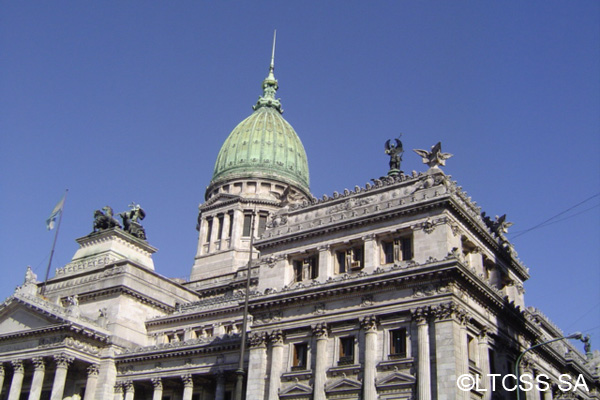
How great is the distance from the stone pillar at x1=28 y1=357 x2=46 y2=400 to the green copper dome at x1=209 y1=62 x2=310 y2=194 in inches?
1488

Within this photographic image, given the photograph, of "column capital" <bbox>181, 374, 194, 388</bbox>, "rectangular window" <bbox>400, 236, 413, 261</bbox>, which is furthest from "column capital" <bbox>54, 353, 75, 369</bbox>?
"rectangular window" <bbox>400, 236, 413, 261</bbox>

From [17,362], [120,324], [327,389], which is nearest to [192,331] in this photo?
[120,324]

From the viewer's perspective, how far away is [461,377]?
135 ft

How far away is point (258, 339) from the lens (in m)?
50.1

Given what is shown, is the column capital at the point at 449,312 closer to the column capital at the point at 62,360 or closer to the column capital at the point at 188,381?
the column capital at the point at 188,381

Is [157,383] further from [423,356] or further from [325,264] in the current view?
[423,356]

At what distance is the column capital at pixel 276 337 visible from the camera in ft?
161

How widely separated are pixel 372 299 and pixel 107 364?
30.3 metres

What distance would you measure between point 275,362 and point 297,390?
281cm

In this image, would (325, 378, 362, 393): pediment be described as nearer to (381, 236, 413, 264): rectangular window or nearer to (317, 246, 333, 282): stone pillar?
(317, 246, 333, 282): stone pillar

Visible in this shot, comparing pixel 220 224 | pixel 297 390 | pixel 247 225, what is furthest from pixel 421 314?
pixel 220 224

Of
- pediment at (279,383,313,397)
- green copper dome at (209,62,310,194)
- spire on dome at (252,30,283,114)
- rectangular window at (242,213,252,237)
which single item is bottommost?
pediment at (279,383,313,397)

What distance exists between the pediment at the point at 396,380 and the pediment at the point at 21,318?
33.5 metres

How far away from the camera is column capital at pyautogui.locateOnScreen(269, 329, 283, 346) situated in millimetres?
49094
